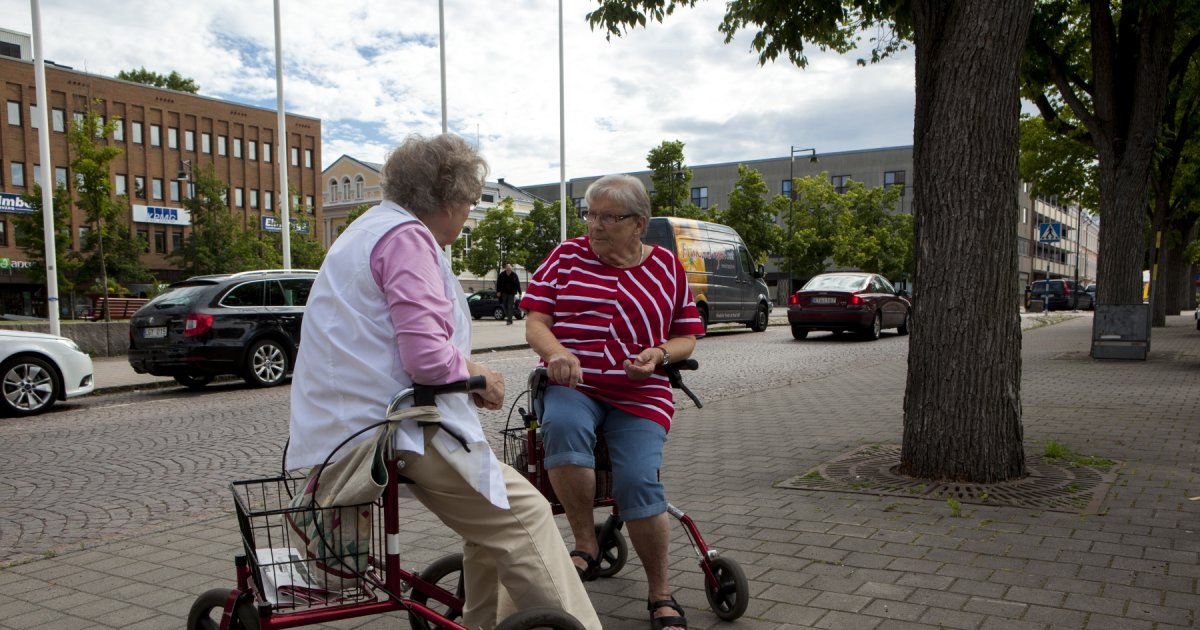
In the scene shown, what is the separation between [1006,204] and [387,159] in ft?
13.5

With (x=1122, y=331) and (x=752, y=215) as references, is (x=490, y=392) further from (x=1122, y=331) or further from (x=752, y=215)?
(x=752, y=215)

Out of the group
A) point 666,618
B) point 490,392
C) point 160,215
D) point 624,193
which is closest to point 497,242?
point 160,215

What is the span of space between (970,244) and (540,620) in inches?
156

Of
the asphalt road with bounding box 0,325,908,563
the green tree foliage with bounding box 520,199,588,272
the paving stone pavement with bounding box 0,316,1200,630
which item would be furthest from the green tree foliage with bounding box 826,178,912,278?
the paving stone pavement with bounding box 0,316,1200,630

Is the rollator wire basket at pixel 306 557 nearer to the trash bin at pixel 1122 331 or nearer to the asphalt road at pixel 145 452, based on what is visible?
Result: the asphalt road at pixel 145 452

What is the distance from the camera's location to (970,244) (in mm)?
5453

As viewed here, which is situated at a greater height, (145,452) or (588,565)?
(588,565)

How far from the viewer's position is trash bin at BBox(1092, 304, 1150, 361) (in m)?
14.3

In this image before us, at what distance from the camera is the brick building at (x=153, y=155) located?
5366cm

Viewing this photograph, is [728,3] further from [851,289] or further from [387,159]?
[851,289]

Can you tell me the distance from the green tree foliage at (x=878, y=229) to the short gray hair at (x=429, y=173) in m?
56.7

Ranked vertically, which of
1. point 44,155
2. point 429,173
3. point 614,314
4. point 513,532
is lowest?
point 513,532

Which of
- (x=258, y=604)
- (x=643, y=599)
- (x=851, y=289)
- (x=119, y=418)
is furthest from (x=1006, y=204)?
(x=851, y=289)

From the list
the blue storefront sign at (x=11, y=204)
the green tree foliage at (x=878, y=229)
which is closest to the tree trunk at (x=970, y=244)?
the green tree foliage at (x=878, y=229)
